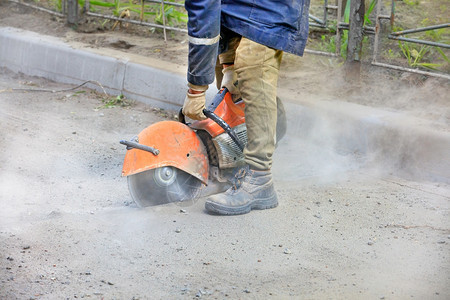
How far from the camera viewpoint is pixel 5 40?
6.91 metres

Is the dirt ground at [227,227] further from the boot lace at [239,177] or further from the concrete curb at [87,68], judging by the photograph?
the concrete curb at [87,68]

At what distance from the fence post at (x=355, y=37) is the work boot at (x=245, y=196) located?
75.6 inches

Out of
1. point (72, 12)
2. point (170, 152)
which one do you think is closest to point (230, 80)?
point (170, 152)

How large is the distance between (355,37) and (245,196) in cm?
214

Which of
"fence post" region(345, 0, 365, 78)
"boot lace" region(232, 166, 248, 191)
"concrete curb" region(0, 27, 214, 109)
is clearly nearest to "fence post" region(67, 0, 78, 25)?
"concrete curb" region(0, 27, 214, 109)

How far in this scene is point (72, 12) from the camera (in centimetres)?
718

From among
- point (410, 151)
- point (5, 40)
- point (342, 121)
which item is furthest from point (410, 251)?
point (5, 40)

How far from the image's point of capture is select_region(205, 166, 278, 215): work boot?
363 cm

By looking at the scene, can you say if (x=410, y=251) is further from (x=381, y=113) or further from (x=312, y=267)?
(x=381, y=113)

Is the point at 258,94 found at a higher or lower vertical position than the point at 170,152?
higher

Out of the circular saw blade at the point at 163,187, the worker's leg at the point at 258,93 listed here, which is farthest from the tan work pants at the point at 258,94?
the circular saw blade at the point at 163,187

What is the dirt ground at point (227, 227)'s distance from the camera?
289 centimetres

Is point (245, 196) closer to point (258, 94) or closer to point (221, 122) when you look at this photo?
point (221, 122)

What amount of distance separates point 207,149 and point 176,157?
27cm
